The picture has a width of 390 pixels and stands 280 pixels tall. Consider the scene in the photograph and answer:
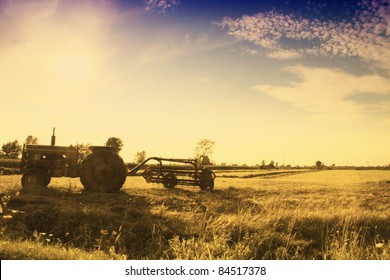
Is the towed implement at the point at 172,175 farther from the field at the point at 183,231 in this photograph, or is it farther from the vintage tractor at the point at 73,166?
the field at the point at 183,231

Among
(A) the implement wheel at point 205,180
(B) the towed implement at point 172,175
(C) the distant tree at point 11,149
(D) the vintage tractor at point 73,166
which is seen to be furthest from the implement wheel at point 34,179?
(C) the distant tree at point 11,149

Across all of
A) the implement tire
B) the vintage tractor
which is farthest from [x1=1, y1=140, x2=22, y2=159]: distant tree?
the implement tire

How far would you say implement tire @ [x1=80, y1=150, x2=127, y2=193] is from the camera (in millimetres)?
14812

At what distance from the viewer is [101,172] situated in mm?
14852

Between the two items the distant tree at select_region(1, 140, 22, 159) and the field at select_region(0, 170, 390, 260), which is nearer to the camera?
the field at select_region(0, 170, 390, 260)

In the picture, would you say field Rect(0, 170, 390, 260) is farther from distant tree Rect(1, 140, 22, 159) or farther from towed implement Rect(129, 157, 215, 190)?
distant tree Rect(1, 140, 22, 159)

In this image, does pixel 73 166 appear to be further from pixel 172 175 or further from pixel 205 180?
pixel 205 180

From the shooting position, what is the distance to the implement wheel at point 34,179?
590 inches

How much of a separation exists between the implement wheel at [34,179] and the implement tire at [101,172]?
5.80 feet

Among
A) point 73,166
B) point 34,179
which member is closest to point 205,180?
point 73,166

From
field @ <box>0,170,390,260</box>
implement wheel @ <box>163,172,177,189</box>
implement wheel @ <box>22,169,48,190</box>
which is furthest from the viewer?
implement wheel @ <box>163,172,177,189</box>

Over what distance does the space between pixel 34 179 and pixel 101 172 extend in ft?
9.42

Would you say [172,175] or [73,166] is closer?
[73,166]
